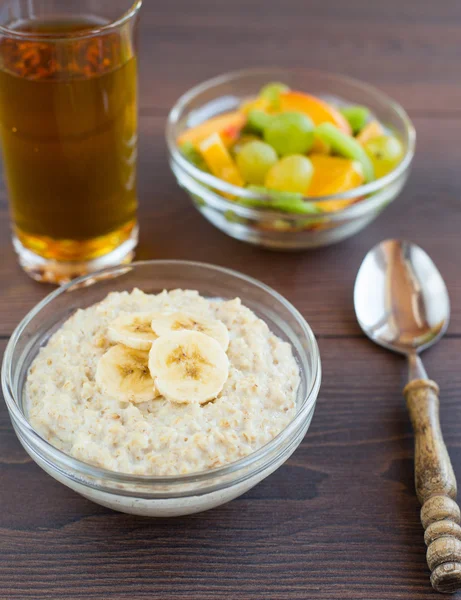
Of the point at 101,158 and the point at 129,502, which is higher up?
the point at 101,158

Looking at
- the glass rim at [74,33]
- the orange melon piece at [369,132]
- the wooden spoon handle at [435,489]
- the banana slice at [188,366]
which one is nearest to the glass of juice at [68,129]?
the glass rim at [74,33]

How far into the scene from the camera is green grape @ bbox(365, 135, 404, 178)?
69.3 inches

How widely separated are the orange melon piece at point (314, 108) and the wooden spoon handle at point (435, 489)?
27.4 inches

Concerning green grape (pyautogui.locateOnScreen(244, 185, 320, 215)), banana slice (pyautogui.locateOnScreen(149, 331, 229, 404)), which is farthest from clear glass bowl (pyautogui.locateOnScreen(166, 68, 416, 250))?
banana slice (pyautogui.locateOnScreen(149, 331, 229, 404))

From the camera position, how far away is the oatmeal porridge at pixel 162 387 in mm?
1124

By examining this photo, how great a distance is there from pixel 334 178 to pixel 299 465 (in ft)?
2.11

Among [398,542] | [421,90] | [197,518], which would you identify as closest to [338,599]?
[398,542]

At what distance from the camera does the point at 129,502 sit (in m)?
1.11

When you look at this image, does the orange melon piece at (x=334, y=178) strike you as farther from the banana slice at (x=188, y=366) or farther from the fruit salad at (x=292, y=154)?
the banana slice at (x=188, y=366)

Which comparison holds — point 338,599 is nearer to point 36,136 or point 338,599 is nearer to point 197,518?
point 197,518

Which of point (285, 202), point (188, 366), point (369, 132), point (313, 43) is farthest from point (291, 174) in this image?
point (313, 43)

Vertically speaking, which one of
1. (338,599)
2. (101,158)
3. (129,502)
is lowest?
(338,599)

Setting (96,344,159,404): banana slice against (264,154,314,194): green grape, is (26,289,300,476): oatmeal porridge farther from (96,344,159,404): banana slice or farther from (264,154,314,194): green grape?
(264,154,314,194): green grape

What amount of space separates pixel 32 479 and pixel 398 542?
577 mm
